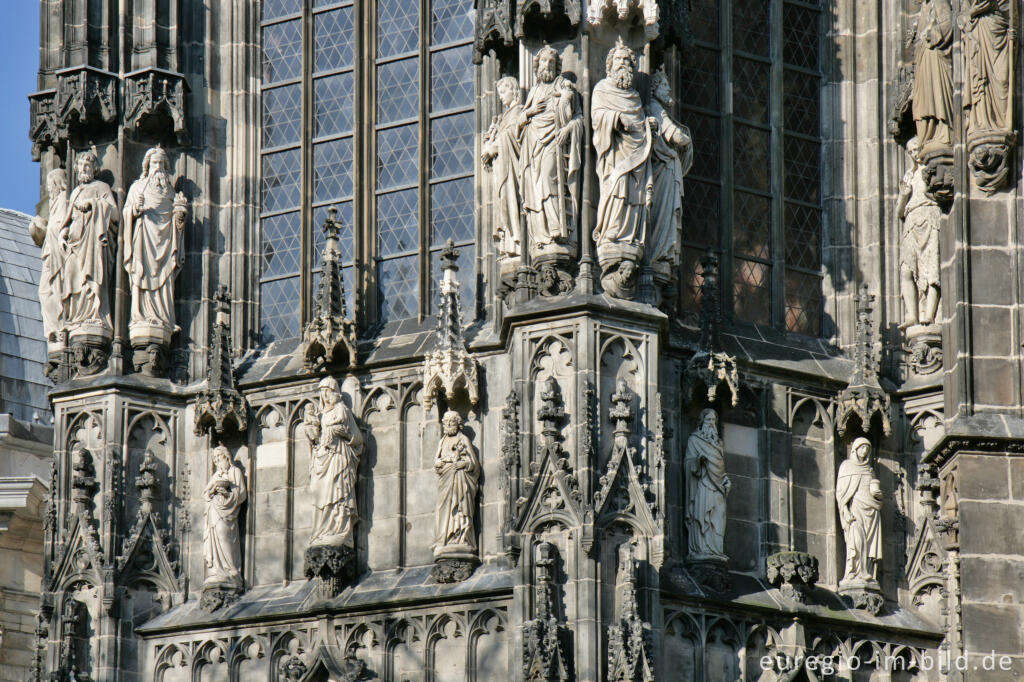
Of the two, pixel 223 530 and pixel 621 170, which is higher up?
pixel 621 170

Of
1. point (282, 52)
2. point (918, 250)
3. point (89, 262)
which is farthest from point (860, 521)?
point (89, 262)

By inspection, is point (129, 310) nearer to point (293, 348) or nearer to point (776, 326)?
point (293, 348)

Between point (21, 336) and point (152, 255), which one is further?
point (21, 336)

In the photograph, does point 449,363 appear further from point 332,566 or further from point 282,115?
point 282,115

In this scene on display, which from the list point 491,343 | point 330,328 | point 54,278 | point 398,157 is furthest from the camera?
point 398,157

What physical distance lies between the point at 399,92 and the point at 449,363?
4.66 metres

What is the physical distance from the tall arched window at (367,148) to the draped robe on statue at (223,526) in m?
2.33

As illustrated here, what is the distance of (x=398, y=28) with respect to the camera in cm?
3725

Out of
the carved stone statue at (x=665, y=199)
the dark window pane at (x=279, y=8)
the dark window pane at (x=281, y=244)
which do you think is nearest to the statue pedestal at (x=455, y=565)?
the carved stone statue at (x=665, y=199)

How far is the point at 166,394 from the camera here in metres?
36.2

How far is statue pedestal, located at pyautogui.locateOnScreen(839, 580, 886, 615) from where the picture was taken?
34375 mm

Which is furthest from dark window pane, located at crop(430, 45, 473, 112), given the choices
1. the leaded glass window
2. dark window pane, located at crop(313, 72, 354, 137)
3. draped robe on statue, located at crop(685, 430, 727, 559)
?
draped robe on statue, located at crop(685, 430, 727, 559)

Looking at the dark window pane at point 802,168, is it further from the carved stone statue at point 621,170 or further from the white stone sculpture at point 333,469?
the white stone sculpture at point 333,469

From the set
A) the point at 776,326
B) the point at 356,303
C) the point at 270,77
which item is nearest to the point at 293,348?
the point at 356,303
